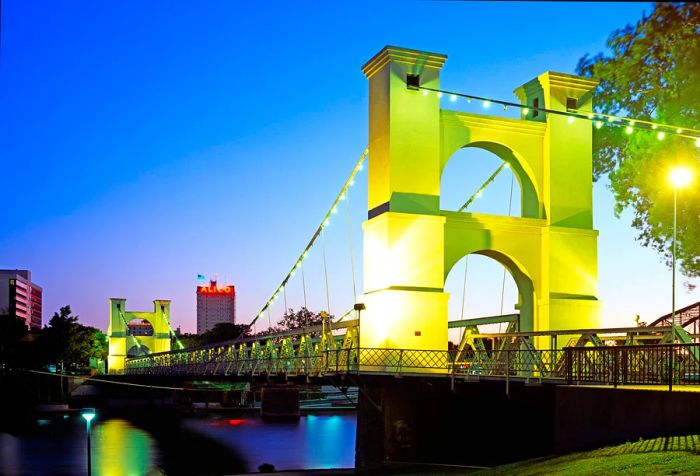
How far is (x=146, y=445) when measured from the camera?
5072 cm

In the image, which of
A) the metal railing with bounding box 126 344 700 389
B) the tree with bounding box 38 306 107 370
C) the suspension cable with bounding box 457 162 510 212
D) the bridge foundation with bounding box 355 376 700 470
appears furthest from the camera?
the tree with bounding box 38 306 107 370

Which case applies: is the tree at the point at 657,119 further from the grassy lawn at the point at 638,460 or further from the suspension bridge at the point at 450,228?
the grassy lawn at the point at 638,460

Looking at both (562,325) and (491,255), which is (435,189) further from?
(562,325)

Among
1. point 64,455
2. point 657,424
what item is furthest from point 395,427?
point 64,455

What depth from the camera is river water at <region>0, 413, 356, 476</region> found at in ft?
130

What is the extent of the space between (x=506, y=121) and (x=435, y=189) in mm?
3190

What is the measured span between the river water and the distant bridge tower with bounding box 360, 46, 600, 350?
640 inches

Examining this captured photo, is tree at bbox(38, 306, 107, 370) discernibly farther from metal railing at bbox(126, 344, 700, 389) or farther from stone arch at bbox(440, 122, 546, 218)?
stone arch at bbox(440, 122, 546, 218)

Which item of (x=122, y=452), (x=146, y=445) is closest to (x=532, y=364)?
(x=122, y=452)

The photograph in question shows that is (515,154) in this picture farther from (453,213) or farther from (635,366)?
(635,366)

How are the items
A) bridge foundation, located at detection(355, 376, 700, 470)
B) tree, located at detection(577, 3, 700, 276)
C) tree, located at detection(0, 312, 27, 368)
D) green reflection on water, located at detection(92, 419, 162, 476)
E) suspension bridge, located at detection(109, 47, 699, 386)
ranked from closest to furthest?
bridge foundation, located at detection(355, 376, 700, 470), tree, located at detection(577, 3, 700, 276), suspension bridge, located at detection(109, 47, 699, 386), green reflection on water, located at detection(92, 419, 162, 476), tree, located at detection(0, 312, 27, 368)

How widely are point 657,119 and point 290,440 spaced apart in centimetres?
3763

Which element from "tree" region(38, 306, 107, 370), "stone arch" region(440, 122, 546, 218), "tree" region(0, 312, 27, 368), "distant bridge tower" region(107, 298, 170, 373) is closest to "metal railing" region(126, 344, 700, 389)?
"stone arch" region(440, 122, 546, 218)

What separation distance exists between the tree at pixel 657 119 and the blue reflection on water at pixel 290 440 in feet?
63.5
